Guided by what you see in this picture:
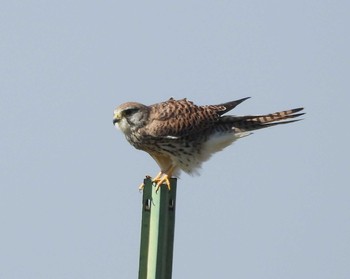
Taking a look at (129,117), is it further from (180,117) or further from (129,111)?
(180,117)

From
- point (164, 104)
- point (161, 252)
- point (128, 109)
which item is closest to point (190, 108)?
point (164, 104)

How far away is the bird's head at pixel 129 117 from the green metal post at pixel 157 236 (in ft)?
11.8

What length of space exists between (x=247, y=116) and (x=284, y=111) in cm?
60

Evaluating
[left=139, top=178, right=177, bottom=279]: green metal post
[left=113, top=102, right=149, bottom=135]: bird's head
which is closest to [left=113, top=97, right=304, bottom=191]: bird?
[left=113, top=102, right=149, bottom=135]: bird's head

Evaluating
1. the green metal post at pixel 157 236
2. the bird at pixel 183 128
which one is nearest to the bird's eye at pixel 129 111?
the bird at pixel 183 128

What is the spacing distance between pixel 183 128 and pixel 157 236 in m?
4.24

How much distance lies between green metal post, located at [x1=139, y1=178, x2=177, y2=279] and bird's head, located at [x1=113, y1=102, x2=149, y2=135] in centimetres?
358

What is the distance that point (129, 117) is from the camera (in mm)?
9914

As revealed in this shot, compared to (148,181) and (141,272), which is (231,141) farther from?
(141,272)

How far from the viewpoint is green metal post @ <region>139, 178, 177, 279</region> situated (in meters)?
6.05

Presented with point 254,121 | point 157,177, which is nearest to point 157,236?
point 157,177

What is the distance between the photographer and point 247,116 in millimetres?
10805

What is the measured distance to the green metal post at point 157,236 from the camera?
6051mm

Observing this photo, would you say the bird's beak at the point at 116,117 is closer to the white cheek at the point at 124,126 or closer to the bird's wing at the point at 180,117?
the white cheek at the point at 124,126
